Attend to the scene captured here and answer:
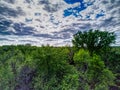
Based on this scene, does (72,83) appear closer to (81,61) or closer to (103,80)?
(103,80)

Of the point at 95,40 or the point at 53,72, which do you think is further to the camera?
the point at 95,40

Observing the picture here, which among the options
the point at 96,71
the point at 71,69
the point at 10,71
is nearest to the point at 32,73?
the point at 10,71

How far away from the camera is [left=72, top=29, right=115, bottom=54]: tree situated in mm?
57812

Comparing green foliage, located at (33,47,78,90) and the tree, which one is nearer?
green foliage, located at (33,47,78,90)

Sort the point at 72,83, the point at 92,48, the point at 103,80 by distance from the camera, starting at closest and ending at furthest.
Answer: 1. the point at 72,83
2. the point at 103,80
3. the point at 92,48

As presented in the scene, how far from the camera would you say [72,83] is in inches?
883

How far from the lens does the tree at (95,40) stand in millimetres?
57812

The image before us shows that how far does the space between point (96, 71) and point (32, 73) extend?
10602mm

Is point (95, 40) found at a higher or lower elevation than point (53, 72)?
higher

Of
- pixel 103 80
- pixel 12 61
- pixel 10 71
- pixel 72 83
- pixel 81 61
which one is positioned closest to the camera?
pixel 72 83

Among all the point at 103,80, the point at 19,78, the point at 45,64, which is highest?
the point at 45,64

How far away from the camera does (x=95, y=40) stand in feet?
192

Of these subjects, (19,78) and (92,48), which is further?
(92,48)

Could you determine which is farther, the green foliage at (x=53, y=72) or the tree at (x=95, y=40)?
the tree at (x=95, y=40)
